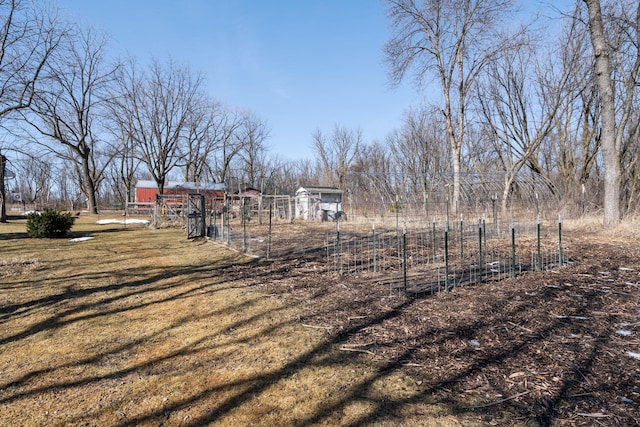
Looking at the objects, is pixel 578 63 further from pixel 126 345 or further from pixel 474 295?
pixel 126 345

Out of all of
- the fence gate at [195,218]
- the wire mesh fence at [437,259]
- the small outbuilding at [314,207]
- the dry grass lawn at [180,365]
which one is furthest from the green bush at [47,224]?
the small outbuilding at [314,207]

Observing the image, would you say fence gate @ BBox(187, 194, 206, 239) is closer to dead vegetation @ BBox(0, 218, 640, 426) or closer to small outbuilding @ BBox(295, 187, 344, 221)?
dead vegetation @ BBox(0, 218, 640, 426)

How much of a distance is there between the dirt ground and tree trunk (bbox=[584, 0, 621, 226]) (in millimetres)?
7451

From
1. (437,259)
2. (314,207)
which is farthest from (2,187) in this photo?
(437,259)

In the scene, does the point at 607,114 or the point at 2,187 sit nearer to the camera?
the point at 607,114

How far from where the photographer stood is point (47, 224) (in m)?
13.4

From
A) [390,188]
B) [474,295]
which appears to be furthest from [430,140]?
[474,295]

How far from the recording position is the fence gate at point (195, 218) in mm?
13664

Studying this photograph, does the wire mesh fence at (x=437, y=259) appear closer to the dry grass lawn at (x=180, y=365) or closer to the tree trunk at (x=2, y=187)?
the dry grass lawn at (x=180, y=365)

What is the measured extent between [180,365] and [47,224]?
1434 centimetres

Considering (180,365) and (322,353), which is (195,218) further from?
(322,353)

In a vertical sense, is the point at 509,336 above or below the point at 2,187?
below

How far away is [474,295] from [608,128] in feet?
35.5

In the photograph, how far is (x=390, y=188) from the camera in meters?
16.4
